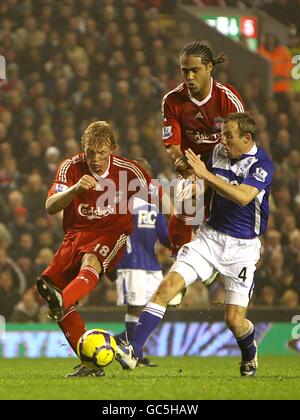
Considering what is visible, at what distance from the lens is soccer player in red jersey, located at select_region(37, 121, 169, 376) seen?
7637mm

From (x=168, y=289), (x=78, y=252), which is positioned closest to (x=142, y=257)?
(x=78, y=252)

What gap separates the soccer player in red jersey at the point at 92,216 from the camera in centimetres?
764

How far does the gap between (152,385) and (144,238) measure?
13.7 ft

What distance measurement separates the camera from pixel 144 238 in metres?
10.8

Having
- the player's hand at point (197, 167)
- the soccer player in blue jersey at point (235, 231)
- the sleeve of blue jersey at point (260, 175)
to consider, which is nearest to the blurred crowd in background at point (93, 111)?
the soccer player in blue jersey at point (235, 231)

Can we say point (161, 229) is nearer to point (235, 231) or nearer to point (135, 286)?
point (135, 286)

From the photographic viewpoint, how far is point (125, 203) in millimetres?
8070

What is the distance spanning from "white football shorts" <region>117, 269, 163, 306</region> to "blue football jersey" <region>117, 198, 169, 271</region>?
0.20 ft

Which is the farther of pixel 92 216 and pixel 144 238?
pixel 144 238

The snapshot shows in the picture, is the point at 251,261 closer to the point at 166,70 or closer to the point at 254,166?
the point at 254,166

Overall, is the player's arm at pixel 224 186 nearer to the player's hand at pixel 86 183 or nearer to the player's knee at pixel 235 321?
the player's hand at pixel 86 183

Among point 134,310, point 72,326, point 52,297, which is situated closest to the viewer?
point 52,297

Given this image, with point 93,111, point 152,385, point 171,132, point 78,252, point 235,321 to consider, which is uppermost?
point 93,111
